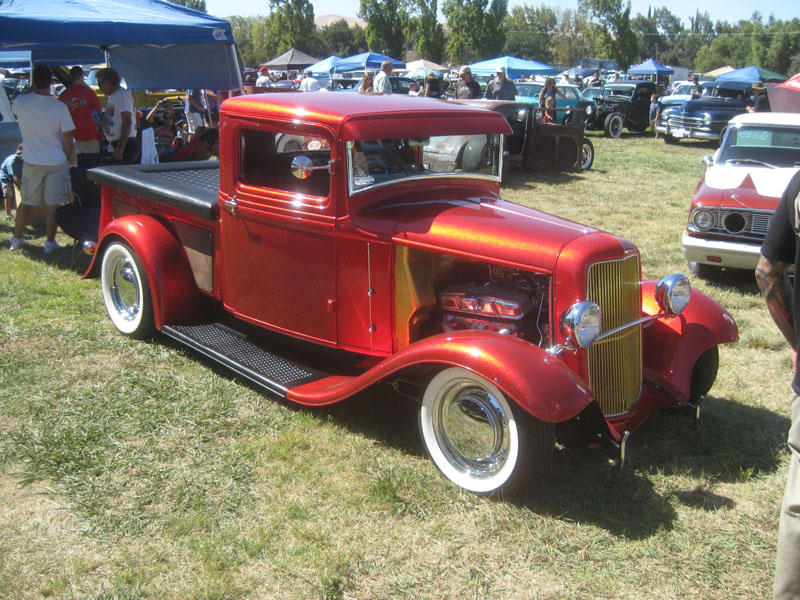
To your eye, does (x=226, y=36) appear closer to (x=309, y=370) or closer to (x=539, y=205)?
(x=539, y=205)

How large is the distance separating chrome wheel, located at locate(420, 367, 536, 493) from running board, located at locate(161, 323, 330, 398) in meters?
0.87

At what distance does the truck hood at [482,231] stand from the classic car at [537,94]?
59.0 feet

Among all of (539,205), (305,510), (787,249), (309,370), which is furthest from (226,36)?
(787,249)

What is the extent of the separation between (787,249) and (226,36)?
738 centimetres

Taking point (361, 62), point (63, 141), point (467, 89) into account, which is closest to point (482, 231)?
point (63, 141)

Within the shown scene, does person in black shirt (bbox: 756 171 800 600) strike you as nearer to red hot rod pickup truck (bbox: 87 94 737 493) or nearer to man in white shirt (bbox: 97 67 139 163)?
red hot rod pickup truck (bbox: 87 94 737 493)

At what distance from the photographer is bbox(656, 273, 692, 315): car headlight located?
12.1 feet

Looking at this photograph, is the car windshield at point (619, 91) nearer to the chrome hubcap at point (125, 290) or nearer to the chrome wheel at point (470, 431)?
the chrome hubcap at point (125, 290)

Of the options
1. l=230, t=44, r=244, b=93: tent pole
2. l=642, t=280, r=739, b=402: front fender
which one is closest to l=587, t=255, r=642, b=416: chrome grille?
l=642, t=280, r=739, b=402: front fender

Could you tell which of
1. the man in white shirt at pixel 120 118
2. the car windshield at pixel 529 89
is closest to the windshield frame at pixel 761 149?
the man in white shirt at pixel 120 118

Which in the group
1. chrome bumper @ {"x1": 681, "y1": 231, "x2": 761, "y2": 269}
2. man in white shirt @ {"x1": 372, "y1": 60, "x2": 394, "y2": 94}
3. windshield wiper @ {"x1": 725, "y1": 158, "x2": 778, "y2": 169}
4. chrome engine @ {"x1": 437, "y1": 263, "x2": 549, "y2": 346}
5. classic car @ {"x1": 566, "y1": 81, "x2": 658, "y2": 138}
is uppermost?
man in white shirt @ {"x1": 372, "y1": 60, "x2": 394, "y2": 94}

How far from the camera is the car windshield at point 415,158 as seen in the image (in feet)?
12.3

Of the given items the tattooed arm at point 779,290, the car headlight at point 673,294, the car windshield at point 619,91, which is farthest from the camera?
the car windshield at point 619,91

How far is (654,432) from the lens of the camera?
3.88 m
